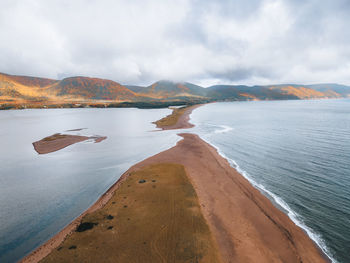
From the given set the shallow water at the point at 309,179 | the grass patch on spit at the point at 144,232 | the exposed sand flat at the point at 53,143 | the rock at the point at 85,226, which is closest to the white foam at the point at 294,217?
the shallow water at the point at 309,179

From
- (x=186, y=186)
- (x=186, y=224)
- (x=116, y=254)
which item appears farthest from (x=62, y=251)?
(x=186, y=186)

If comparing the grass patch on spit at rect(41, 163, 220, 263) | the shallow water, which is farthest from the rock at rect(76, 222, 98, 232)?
the shallow water

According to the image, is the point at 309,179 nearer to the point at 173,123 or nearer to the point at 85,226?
the point at 85,226

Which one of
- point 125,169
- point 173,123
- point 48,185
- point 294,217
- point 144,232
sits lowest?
point 48,185

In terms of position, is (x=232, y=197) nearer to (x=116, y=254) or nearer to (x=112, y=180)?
(x=116, y=254)

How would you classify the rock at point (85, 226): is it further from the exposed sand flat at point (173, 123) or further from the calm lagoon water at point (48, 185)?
the exposed sand flat at point (173, 123)

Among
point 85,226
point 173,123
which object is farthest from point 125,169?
point 173,123

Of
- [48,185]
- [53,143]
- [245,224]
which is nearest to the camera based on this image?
[245,224]
